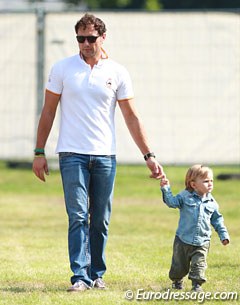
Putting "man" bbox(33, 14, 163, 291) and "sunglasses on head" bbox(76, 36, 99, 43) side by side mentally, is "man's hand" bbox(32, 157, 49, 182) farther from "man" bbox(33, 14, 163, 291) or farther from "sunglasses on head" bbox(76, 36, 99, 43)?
"sunglasses on head" bbox(76, 36, 99, 43)

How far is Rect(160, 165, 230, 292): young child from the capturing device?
354 inches

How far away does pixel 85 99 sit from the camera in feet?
29.6

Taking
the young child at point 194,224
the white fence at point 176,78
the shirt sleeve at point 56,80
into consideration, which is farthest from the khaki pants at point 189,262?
the white fence at point 176,78

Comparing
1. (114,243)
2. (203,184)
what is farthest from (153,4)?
(203,184)

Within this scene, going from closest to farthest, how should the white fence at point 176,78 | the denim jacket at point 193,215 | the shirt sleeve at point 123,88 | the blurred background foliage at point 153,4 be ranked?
the denim jacket at point 193,215
the shirt sleeve at point 123,88
the white fence at point 176,78
the blurred background foliage at point 153,4

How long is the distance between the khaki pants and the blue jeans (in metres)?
0.63

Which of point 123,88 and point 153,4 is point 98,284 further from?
point 153,4

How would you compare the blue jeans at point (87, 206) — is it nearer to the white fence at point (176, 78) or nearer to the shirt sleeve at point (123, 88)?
the shirt sleeve at point (123, 88)

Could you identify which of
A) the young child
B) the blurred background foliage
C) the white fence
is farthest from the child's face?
the blurred background foliage

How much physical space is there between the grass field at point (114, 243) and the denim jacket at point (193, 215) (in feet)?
1.53

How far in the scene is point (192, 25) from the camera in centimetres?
2078

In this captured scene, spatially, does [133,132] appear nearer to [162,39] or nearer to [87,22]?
[87,22]

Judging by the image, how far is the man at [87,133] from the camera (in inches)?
354

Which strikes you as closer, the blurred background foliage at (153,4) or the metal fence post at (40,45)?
the metal fence post at (40,45)
